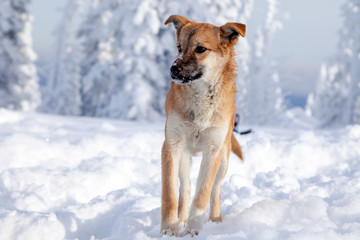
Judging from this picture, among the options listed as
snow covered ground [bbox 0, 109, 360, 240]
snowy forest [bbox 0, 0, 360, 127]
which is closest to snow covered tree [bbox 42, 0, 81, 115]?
snowy forest [bbox 0, 0, 360, 127]

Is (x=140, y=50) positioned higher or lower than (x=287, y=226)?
higher

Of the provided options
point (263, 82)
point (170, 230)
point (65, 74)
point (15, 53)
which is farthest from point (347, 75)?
point (170, 230)

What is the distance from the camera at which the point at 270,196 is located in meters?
4.98

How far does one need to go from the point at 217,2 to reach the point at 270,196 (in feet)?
52.0

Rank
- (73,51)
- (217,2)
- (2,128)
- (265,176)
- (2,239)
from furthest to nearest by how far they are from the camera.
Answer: (73,51) < (217,2) < (2,128) < (265,176) < (2,239)

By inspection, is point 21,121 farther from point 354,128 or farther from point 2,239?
point 354,128

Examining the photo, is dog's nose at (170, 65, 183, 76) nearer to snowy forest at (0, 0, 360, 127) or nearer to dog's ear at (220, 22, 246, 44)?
dog's ear at (220, 22, 246, 44)

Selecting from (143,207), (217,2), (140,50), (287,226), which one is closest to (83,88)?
(140,50)

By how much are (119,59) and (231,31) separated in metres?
15.0

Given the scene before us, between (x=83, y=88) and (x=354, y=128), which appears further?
(x=83, y=88)

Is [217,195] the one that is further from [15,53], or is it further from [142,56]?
[15,53]

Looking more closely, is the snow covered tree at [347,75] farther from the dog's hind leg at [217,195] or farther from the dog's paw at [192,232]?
the dog's paw at [192,232]

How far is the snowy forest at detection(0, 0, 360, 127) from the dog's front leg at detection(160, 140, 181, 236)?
16.6 ft

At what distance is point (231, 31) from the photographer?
3.69m
